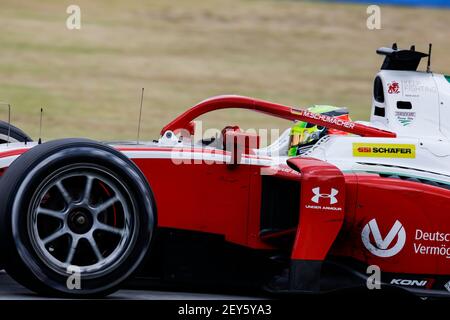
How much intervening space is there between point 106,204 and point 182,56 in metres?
16.6

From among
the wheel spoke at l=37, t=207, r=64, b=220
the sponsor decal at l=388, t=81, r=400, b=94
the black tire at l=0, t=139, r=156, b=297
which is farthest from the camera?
the sponsor decal at l=388, t=81, r=400, b=94

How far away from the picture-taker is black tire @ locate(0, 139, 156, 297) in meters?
5.17

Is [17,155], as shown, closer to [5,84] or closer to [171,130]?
[171,130]

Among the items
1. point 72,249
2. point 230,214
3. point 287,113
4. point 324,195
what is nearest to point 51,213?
point 72,249

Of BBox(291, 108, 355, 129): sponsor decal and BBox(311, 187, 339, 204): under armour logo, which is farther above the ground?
BBox(291, 108, 355, 129): sponsor decal

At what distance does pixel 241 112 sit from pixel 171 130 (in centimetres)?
1097

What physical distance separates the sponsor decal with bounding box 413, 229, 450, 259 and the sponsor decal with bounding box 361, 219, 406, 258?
9 centimetres

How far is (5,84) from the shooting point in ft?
57.7

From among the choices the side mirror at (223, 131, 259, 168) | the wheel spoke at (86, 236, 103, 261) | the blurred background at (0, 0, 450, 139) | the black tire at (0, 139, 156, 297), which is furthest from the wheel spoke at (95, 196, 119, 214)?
the blurred background at (0, 0, 450, 139)

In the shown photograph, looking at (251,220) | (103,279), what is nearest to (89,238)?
(103,279)

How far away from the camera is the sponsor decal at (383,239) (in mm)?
6004

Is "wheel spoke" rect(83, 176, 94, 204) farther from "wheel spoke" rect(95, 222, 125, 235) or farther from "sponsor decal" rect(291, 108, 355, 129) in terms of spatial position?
"sponsor decal" rect(291, 108, 355, 129)
